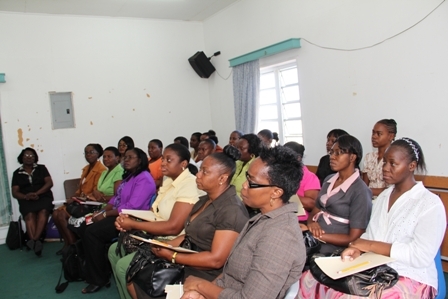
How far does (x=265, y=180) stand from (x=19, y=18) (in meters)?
5.17

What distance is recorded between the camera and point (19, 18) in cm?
540

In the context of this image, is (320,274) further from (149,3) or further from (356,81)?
(149,3)

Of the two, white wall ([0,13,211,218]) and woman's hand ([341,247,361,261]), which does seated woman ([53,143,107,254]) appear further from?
woman's hand ([341,247,361,261])

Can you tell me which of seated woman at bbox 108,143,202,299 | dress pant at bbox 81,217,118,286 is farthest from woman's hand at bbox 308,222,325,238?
dress pant at bbox 81,217,118,286

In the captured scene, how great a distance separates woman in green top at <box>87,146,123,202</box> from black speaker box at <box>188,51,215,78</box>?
105 inches

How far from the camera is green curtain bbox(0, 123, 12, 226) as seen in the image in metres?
5.36

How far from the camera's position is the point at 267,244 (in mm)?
1514

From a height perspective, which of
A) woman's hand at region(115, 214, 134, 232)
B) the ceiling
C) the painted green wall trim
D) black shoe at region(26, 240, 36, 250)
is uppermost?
the ceiling

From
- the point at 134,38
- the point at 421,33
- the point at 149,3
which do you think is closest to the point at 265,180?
the point at 421,33

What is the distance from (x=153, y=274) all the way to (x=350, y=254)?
3.32 ft

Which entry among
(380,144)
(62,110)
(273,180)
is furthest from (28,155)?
(273,180)

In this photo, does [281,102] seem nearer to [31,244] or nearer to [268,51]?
[268,51]

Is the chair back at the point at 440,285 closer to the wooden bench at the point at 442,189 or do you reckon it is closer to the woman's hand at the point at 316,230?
the woman's hand at the point at 316,230

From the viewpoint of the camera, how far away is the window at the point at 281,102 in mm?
5117
